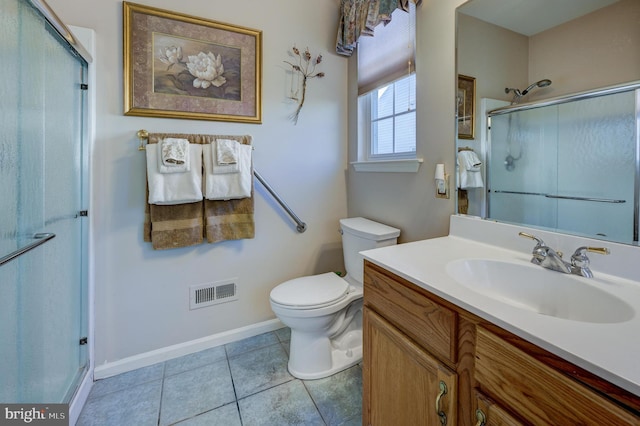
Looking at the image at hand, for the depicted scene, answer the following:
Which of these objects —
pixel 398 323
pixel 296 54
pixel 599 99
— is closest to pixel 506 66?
pixel 599 99

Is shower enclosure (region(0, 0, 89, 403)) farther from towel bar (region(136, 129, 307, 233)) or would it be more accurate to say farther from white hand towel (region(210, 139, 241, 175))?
towel bar (region(136, 129, 307, 233))

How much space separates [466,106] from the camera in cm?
125

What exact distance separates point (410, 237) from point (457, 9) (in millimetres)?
1095

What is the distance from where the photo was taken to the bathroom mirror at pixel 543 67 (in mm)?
819

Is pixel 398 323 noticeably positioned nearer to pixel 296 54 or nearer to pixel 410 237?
pixel 410 237

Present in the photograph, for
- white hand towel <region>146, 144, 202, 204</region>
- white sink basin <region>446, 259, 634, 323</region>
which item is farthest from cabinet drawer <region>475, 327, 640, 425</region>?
white hand towel <region>146, 144, 202, 204</region>

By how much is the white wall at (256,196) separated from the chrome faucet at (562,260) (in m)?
1.39

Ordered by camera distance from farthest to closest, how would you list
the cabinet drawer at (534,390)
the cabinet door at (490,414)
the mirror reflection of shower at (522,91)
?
the mirror reflection of shower at (522,91) < the cabinet door at (490,414) < the cabinet drawer at (534,390)

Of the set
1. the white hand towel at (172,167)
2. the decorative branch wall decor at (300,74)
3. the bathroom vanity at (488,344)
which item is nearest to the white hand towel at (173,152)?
the white hand towel at (172,167)

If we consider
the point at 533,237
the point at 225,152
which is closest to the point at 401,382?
the point at 533,237

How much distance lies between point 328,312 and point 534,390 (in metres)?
1.00

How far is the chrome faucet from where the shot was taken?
0.83 meters

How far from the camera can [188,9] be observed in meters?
1.62

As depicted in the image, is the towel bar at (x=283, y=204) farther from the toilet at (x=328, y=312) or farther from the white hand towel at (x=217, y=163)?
the toilet at (x=328, y=312)
